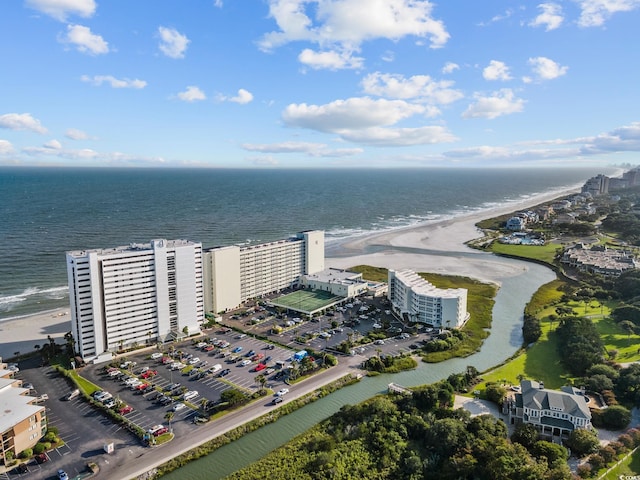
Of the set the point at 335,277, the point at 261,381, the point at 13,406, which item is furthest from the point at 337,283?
the point at 13,406

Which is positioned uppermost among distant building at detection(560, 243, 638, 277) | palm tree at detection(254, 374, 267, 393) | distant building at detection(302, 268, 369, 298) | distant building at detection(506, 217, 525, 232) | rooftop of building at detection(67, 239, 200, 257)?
rooftop of building at detection(67, 239, 200, 257)

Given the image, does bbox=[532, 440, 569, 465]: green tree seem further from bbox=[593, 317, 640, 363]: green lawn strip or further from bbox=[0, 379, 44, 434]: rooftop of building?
bbox=[0, 379, 44, 434]: rooftop of building

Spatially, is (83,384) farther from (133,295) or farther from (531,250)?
(531,250)

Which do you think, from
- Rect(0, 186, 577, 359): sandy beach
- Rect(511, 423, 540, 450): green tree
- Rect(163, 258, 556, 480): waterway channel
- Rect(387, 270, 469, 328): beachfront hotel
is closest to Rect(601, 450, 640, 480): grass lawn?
Rect(511, 423, 540, 450): green tree

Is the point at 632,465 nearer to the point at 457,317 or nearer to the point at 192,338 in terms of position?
the point at 457,317

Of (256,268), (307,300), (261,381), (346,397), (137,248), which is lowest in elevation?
(346,397)
